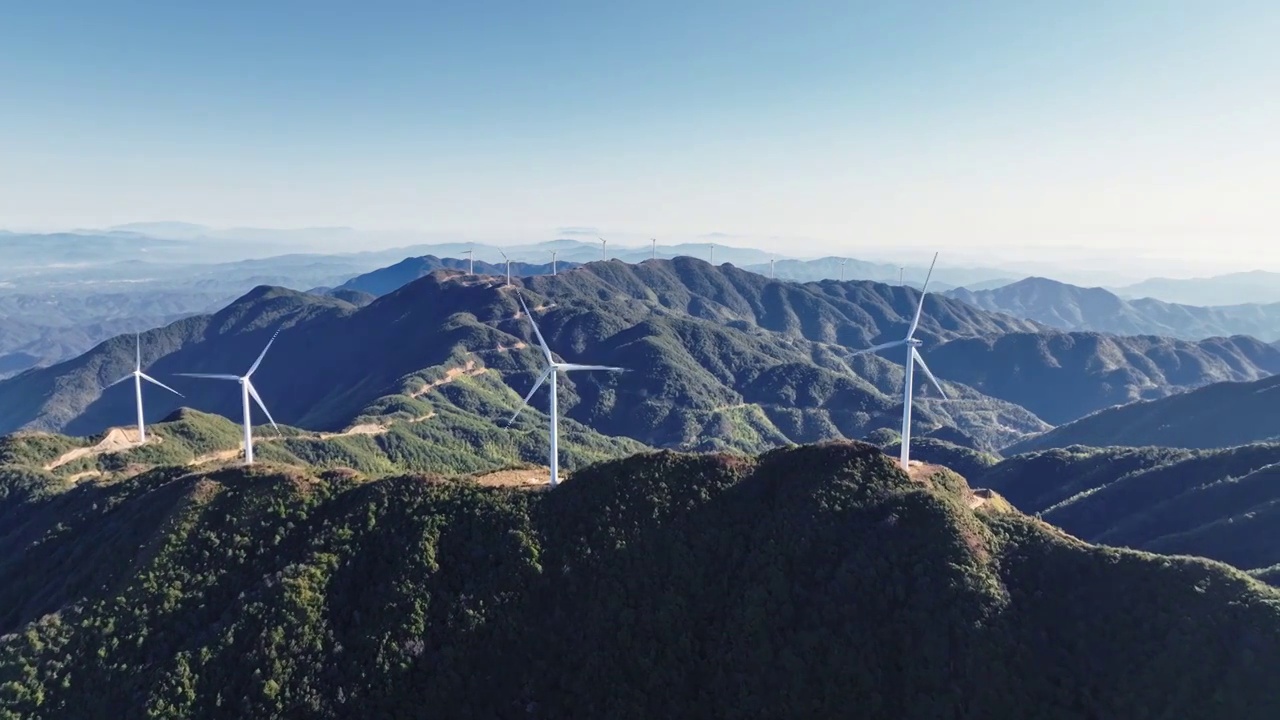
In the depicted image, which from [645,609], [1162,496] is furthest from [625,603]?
[1162,496]

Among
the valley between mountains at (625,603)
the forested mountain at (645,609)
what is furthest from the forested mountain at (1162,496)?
the forested mountain at (645,609)

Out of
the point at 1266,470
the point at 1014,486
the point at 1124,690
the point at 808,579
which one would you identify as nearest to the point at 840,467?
the point at 808,579

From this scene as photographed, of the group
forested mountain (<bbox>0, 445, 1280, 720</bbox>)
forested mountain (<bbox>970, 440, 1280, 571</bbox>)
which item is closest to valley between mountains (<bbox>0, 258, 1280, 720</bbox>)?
forested mountain (<bbox>0, 445, 1280, 720</bbox>)

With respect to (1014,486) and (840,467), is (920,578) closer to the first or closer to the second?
(840,467)

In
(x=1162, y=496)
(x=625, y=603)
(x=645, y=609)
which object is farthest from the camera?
(x=1162, y=496)

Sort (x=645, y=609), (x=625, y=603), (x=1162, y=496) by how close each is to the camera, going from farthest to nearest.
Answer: (x=1162, y=496)
(x=625, y=603)
(x=645, y=609)

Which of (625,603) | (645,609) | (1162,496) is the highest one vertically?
(625,603)

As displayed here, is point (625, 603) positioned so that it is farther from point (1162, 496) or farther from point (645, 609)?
point (1162, 496)
